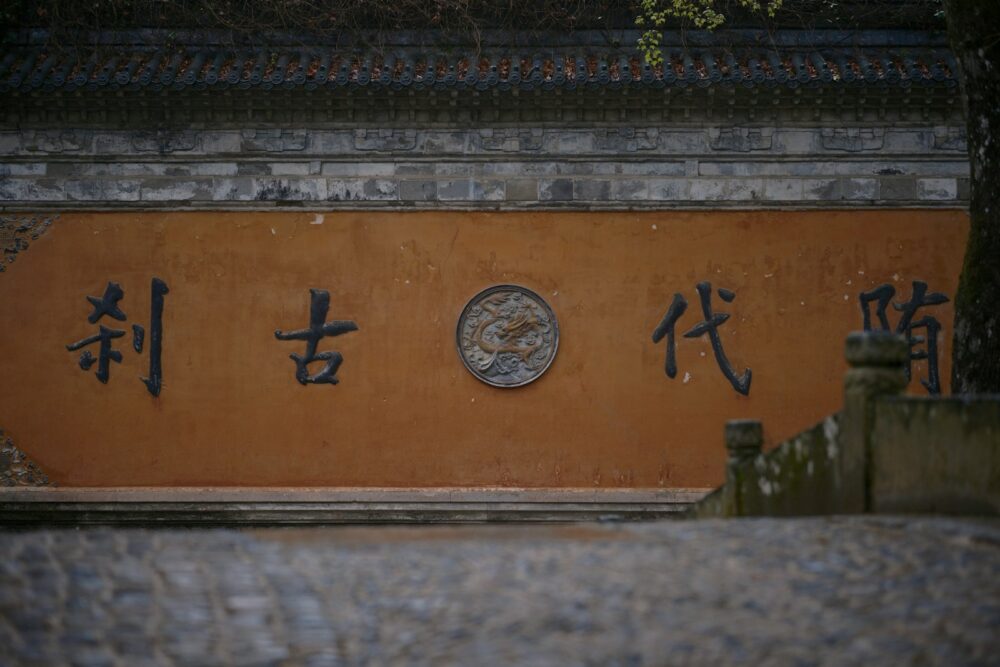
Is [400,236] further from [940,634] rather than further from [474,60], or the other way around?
[940,634]

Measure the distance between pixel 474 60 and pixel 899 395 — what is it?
278 inches

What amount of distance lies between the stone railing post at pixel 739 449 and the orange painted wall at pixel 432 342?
4.33m

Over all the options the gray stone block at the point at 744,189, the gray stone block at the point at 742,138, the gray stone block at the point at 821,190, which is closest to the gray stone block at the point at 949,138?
the gray stone block at the point at 821,190

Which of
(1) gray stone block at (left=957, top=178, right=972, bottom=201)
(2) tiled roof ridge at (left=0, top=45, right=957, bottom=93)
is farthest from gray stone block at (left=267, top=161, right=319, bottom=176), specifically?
(1) gray stone block at (left=957, top=178, right=972, bottom=201)

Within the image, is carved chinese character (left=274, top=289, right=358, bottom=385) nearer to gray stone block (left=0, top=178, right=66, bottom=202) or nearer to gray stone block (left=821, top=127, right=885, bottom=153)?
gray stone block (left=0, top=178, right=66, bottom=202)

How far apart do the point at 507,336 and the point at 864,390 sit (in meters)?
6.04

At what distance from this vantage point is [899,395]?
6.41 meters

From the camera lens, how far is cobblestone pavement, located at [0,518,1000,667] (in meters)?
4.37

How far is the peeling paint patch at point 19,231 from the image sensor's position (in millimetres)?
12477

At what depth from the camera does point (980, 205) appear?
Answer: 8.71 m

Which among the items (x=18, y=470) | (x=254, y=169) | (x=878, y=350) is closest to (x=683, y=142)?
(x=254, y=169)

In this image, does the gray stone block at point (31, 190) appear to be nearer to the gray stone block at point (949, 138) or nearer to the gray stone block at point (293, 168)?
the gray stone block at point (293, 168)

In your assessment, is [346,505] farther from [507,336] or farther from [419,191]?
[419,191]

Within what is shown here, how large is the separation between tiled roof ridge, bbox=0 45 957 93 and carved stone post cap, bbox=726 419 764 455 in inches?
198
